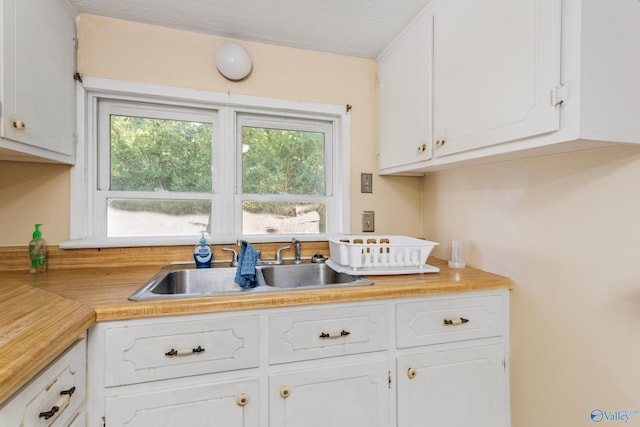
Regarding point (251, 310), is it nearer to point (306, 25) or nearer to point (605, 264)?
point (605, 264)

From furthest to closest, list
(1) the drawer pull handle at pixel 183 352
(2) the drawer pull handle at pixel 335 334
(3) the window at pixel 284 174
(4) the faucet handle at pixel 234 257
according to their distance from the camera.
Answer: (3) the window at pixel 284 174 → (4) the faucet handle at pixel 234 257 → (2) the drawer pull handle at pixel 335 334 → (1) the drawer pull handle at pixel 183 352

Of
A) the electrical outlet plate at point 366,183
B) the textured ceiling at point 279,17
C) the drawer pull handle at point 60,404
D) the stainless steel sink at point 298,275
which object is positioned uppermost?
the textured ceiling at point 279,17

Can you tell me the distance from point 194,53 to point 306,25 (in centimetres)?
62

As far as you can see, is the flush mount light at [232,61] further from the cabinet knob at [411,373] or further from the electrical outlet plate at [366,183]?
the cabinet knob at [411,373]

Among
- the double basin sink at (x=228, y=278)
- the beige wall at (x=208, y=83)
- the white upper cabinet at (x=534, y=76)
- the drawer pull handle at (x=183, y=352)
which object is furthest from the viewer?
the beige wall at (x=208, y=83)

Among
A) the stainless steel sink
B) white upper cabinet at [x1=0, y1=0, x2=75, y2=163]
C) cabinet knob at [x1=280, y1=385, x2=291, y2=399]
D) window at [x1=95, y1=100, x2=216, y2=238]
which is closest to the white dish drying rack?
the stainless steel sink

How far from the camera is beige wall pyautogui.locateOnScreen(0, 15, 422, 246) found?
4.76 feet

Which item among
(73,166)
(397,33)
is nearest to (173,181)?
(73,166)

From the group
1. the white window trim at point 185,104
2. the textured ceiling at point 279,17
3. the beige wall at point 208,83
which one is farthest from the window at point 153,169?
the textured ceiling at point 279,17

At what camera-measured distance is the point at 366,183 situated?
1.93 meters

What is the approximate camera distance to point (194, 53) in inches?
64.6

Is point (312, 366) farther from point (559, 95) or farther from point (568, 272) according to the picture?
point (559, 95)

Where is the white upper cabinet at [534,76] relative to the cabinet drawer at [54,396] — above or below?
above
